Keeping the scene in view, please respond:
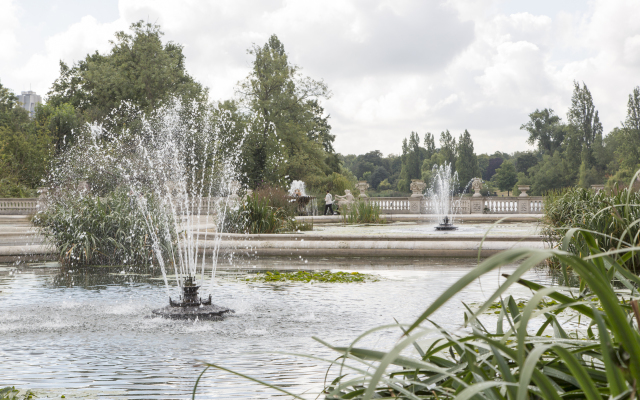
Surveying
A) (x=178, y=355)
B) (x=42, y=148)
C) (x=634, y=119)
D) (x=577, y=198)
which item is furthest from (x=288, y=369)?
(x=634, y=119)

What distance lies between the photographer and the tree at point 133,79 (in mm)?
47750

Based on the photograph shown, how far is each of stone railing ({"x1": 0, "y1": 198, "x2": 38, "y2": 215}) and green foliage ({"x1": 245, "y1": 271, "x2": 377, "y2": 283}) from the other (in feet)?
89.0

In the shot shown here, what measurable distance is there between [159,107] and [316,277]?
135ft

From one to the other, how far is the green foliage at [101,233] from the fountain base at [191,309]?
15.8ft

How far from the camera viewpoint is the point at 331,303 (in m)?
7.96

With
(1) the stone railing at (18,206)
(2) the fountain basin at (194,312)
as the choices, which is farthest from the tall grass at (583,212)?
(1) the stone railing at (18,206)

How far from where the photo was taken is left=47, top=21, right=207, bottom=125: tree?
47.8 meters

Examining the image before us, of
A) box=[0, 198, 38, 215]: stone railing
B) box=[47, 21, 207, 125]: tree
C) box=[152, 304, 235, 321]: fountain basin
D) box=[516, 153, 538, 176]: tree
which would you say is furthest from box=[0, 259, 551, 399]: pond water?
box=[516, 153, 538, 176]: tree

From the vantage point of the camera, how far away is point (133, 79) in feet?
158

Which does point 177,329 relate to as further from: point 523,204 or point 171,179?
point 523,204

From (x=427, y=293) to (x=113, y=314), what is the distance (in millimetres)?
4007

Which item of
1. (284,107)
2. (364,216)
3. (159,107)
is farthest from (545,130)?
(364,216)

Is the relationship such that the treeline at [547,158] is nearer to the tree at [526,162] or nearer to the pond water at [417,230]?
the tree at [526,162]

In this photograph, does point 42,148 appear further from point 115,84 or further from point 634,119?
point 634,119
